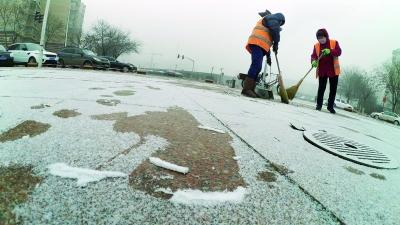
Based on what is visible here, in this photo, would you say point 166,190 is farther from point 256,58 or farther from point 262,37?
point 262,37

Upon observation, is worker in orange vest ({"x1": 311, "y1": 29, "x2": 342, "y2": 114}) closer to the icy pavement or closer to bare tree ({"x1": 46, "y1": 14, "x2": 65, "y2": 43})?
the icy pavement

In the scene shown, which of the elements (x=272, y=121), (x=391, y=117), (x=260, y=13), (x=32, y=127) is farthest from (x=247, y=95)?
(x=391, y=117)

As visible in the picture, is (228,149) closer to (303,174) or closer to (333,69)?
(303,174)

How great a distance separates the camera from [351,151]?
8.20ft

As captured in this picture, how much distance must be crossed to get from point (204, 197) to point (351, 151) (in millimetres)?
1749

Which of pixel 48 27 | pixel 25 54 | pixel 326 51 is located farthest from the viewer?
pixel 48 27

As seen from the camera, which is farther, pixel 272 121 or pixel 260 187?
pixel 272 121

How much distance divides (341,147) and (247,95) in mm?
4551

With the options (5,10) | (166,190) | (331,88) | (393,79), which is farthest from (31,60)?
(393,79)

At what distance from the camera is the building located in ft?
145

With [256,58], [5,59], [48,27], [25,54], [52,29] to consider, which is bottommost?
[5,59]

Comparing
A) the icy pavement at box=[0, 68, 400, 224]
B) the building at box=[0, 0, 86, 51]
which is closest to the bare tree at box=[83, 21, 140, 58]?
the building at box=[0, 0, 86, 51]

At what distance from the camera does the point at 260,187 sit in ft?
4.83

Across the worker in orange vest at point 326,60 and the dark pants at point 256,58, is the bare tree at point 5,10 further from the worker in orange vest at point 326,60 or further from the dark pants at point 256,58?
the worker in orange vest at point 326,60
